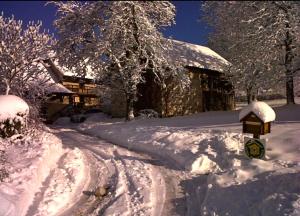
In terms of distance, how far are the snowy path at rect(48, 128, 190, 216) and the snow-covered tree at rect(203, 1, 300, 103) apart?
10.3m

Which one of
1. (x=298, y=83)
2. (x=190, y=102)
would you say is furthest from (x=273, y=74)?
(x=190, y=102)

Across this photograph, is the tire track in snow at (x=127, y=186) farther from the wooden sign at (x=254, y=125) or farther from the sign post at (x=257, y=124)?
the wooden sign at (x=254, y=125)

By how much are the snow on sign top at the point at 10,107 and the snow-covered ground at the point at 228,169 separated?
14.0ft

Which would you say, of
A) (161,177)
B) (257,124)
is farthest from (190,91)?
(257,124)

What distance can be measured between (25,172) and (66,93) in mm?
22685

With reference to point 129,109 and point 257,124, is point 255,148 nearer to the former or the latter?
point 257,124

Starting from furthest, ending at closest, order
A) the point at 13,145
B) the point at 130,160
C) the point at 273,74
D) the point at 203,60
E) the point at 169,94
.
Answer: the point at 203,60, the point at 169,94, the point at 273,74, the point at 13,145, the point at 130,160

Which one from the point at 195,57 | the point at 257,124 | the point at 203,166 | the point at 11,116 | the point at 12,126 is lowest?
the point at 203,166

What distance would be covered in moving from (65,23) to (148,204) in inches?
693

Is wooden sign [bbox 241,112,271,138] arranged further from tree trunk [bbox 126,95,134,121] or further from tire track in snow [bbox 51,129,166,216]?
tree trunk [bbox 126,95,134,121]

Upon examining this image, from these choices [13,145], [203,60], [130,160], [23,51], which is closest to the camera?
[130,160]

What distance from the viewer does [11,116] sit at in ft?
48.1

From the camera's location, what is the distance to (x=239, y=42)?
78.0 feet

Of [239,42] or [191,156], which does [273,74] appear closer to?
[239,42]
